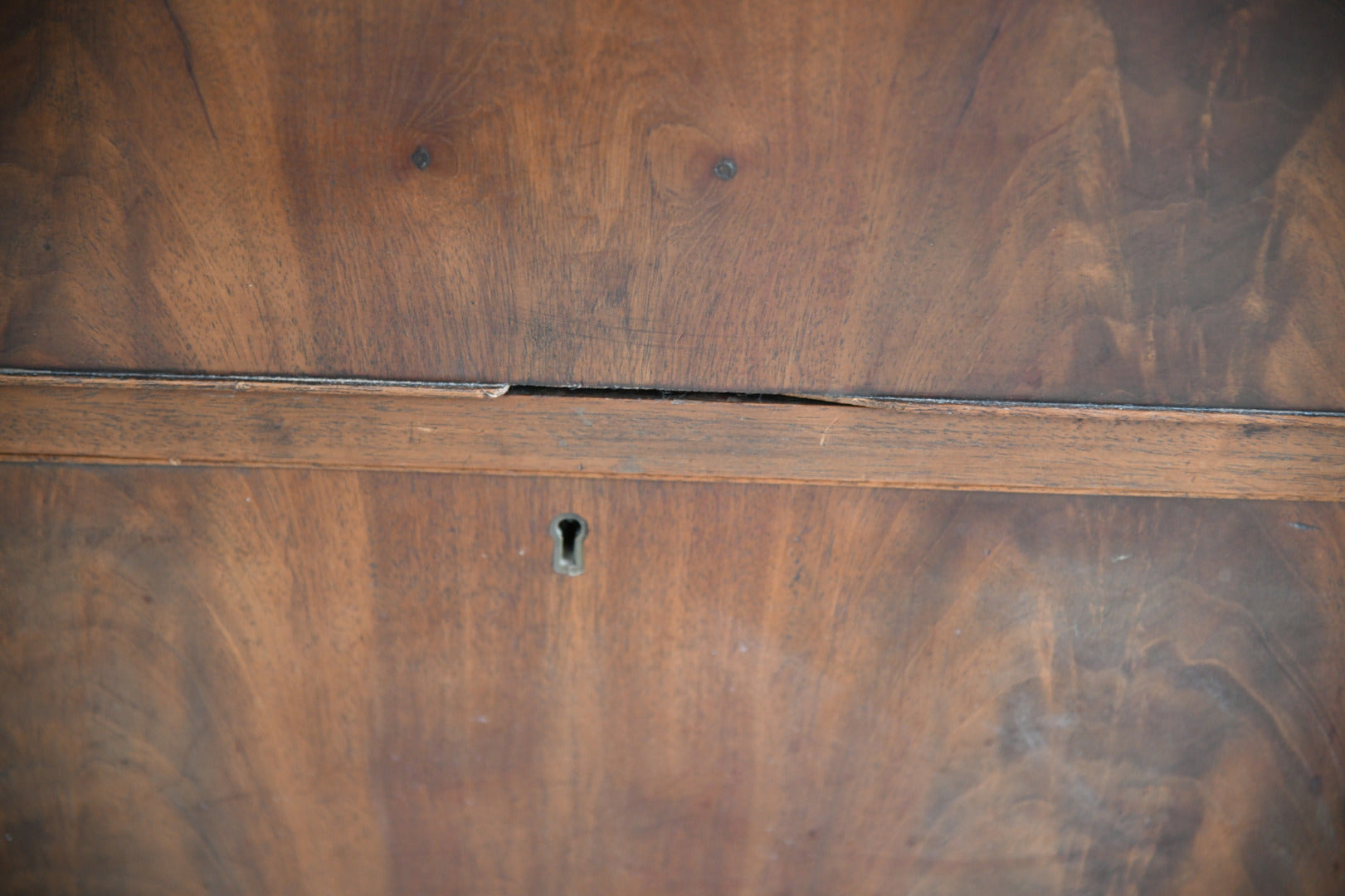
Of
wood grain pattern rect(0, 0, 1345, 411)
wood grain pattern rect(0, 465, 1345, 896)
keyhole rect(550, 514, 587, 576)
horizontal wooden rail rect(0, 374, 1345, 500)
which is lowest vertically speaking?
wood grain pattern rect(0, 465, 1345, 896)

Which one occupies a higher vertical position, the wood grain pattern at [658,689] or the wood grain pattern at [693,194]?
the wood grain pattern at [693,194]

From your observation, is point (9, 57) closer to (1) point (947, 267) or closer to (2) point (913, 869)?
(1) point (947, 267)

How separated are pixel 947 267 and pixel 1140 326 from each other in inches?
5.3

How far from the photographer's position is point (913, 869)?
584mm

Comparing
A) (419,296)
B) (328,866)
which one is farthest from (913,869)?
(419,296)

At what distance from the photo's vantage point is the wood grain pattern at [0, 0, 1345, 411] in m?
0.44

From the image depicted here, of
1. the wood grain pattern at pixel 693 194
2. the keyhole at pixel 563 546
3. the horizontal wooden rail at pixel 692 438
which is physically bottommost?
the keyhole at pixel 563 546

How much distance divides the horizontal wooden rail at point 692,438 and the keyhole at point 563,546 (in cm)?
3

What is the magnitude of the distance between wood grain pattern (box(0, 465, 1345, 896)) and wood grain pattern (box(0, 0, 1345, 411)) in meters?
0.10

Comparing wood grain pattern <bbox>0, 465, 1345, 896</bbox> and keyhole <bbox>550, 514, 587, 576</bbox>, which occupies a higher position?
keyhole <bbox>550, 514, 587, 576</bbox>

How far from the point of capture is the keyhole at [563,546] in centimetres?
51

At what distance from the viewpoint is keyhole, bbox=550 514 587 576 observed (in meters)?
0.51

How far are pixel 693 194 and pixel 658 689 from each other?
353mm

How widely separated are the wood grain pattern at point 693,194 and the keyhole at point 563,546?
0.33 ft
